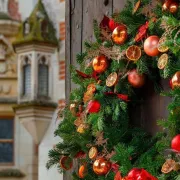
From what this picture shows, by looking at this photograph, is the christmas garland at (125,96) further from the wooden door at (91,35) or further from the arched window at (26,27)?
the arched window at (26,27)

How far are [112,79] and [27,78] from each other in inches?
281

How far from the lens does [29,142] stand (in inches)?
380

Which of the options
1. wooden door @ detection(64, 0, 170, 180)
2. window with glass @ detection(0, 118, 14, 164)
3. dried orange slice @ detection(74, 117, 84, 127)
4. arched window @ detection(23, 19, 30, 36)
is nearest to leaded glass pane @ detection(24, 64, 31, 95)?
arched window @ detection(23, 19, 30, 36)

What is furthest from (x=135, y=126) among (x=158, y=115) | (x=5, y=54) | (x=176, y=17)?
(x=5, y=54)

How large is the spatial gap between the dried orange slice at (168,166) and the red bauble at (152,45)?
33cm

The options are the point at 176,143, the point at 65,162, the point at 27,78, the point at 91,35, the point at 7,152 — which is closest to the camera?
the point at 176,143

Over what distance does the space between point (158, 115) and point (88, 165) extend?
33 centimetres

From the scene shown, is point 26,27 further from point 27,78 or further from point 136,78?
point 136,78

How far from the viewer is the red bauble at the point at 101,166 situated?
229 centimetres

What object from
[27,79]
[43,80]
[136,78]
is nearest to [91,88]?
[136,78]

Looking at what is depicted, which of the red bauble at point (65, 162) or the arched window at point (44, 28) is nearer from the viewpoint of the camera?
the red bauble at point (65, 162)

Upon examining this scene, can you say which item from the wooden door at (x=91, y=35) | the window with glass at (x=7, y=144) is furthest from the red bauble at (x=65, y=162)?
the window with glass at (x=7, y=144)

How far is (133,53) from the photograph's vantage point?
225 centimetres

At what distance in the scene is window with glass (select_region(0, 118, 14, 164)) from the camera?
32.2 ft
